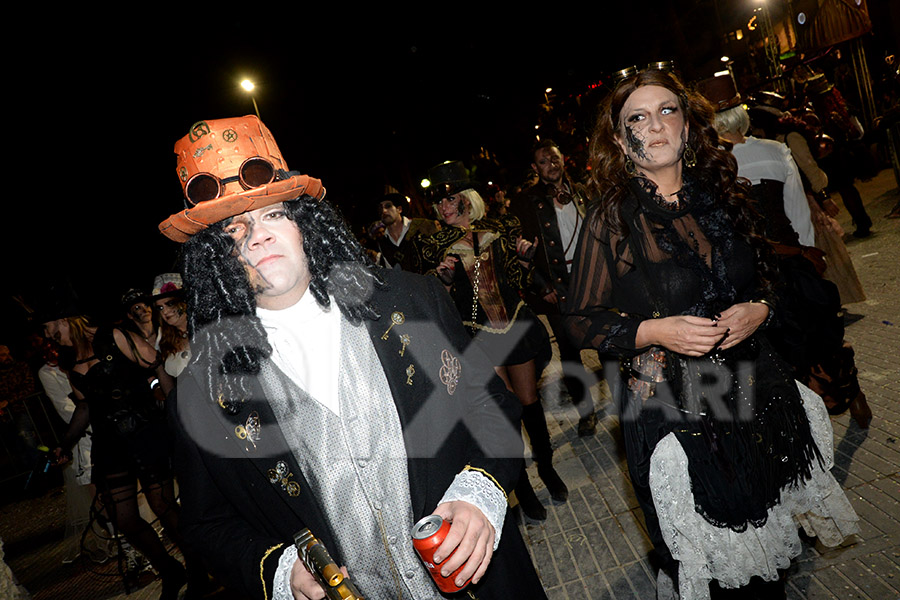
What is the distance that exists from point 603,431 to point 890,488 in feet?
7.03

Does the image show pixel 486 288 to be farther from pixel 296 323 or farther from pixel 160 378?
pixel 160 378

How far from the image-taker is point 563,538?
360 centimetres

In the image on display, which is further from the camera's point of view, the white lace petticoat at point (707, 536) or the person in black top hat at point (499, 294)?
the person in black top hat at point (499, 294)

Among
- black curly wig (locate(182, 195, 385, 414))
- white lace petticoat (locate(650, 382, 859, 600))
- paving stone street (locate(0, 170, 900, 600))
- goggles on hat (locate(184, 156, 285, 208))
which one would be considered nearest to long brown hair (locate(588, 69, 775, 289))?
white lace petticoat (locate(650, 382, 859, 600))

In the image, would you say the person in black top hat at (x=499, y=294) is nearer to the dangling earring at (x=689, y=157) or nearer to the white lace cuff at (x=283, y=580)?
the dangling earring at (x=689, y=157)

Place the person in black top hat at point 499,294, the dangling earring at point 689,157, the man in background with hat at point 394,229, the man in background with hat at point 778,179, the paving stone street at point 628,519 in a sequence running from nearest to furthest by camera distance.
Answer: the dangling earring at point 689,157 < the paving stone street at point 628,519 < the man in background with hat at point 778,179 < the person in black top hat at point 499,294 < the man in background with hat at point 394,229

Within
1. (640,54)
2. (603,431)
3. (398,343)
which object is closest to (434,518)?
(398,343)

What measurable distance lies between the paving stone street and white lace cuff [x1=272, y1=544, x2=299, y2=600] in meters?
2.13

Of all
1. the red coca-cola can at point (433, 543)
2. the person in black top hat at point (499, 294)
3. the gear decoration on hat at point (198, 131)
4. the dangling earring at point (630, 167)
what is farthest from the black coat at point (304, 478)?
the person in black top hat at point (499, 294)

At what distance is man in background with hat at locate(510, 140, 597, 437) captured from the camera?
4762 millimetres

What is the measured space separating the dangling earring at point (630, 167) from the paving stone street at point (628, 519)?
7.25 ft

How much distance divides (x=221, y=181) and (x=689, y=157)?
1.97 meters

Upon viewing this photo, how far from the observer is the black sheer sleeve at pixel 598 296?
2.25 meters

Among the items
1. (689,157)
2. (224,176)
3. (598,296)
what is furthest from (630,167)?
(224,176)
